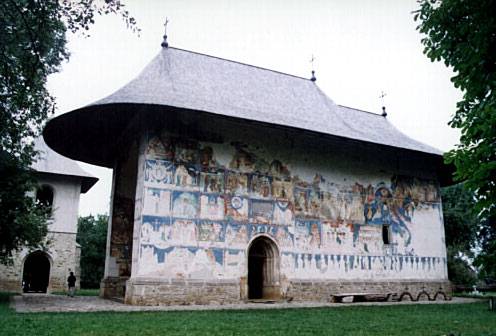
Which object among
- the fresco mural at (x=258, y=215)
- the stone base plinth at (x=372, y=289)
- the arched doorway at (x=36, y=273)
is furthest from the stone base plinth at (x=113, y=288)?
the arched doorway at (x=36, y=273)

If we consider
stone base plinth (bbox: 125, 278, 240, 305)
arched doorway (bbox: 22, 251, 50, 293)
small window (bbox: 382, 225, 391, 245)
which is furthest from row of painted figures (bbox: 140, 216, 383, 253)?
arched doorway (bbox: 22, 251, 50, 293)

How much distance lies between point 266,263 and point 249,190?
2247mm

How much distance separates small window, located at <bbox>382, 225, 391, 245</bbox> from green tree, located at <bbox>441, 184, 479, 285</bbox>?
9.15 m

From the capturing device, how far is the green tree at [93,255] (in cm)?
3209

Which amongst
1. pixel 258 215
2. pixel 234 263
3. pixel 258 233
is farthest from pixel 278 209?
pixel 234 263

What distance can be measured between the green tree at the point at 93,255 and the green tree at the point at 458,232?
2204 centimetres

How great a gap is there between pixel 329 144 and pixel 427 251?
553cm

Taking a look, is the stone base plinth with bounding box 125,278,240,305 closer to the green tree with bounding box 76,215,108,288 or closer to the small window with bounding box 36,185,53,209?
the small window with bounding box 36,185,53,209

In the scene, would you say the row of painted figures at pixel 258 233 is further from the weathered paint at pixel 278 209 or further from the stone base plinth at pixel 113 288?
the stone base plinth at pixel 113 288

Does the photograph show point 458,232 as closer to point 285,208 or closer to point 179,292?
point 285,208

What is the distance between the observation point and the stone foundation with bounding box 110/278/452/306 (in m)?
11.5

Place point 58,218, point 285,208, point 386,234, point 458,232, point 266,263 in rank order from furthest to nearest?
point 458,232, point 58,218, point 386,234, point 285,208, point 266,263

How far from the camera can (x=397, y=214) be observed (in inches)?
648

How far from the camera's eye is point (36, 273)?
80.7 ft
